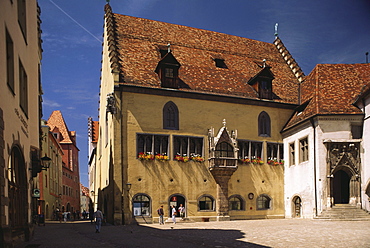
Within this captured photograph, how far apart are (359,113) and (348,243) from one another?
56.2 ft

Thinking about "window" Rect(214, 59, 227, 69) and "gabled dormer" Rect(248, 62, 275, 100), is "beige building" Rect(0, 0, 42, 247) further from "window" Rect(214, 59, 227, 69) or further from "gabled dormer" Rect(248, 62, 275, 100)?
"gabled dormer" Rect(248, 62, 275, 100)

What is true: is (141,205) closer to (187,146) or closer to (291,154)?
(187,146)

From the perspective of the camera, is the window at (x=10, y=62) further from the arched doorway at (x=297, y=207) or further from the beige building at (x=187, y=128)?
the arched doorway at (x=297, y=207)

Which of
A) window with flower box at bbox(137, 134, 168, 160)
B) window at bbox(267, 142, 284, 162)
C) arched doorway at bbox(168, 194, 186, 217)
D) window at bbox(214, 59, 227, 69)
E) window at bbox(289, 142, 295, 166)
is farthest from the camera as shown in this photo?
window at bbox(214, 59, 227, 69)

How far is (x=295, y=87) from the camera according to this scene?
124 ft

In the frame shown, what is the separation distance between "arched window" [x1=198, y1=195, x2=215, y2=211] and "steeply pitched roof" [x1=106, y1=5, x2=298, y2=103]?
7.98 m

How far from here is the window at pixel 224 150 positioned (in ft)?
107

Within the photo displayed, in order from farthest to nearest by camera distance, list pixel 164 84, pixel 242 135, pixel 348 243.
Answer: pixel 242 135 < pixel 164 84 < pixel 348 243

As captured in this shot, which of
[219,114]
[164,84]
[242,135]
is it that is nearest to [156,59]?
[164,84]

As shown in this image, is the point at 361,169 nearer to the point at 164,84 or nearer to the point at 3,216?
the point at 164,84

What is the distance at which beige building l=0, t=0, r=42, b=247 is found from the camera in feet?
38.9

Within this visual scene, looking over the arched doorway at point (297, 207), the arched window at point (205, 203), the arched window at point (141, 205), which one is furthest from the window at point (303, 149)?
the arched window at point (141, 205)

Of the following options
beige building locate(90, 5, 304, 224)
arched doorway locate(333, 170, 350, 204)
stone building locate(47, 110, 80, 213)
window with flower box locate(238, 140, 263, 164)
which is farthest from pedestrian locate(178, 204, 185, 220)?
stone building locate(47, 110, 80, 213)

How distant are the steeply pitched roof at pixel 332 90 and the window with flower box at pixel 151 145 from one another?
398 inches
